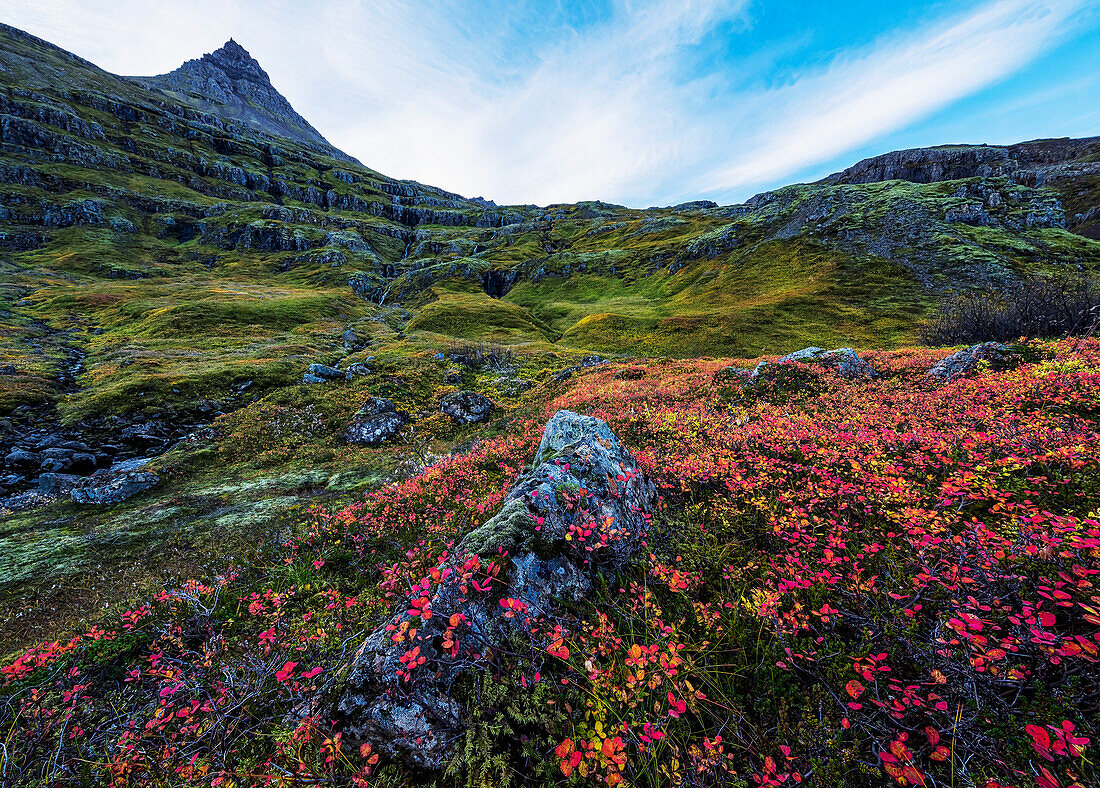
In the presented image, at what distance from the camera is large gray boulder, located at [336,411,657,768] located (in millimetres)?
4461

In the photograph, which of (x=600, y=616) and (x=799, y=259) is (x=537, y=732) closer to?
(x=600, y=616)

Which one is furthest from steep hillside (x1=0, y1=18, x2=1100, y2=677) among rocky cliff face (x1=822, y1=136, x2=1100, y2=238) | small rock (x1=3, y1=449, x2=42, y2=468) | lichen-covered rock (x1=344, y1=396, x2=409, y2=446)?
→ rocky cliff face (x1=822, y1=136, x2=1100, y2=238)

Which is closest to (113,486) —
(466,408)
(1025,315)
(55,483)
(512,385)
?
(55,483)

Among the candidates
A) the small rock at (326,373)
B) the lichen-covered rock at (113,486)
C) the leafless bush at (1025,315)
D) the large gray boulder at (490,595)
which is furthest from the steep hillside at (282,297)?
the leafless bush at (1025,315)

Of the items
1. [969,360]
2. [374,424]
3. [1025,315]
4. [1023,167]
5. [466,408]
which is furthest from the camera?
[1023,167]

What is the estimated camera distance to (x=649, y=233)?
427 ft

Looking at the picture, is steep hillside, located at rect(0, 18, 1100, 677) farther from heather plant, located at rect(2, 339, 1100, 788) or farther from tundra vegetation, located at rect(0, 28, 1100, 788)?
heather plant, located at rect(2, 339, 1100, 788)

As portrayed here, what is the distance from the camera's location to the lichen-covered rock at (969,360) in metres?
16.0

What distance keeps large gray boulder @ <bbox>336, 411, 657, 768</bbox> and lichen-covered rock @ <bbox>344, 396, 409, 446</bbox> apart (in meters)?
15.9

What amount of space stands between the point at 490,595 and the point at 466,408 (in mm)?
19728

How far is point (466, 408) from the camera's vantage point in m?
24.5

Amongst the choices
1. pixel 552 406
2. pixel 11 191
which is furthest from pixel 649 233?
pixel 11 191

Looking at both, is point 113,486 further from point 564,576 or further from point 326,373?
point 564,576

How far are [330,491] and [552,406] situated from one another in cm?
1312
